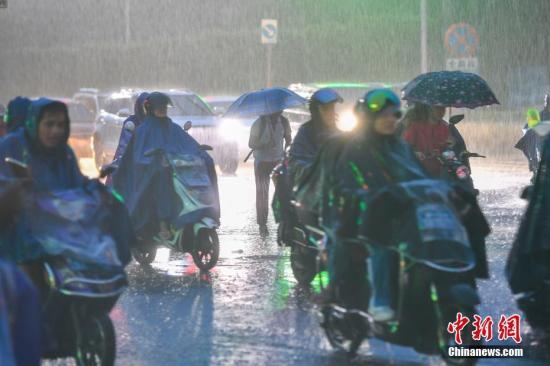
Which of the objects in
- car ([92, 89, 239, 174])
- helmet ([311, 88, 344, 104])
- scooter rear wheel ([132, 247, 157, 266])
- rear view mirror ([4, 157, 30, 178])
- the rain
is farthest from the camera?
car ([92, 89, 239, 174])

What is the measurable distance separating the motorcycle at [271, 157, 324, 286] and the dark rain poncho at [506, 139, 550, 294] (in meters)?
2.45

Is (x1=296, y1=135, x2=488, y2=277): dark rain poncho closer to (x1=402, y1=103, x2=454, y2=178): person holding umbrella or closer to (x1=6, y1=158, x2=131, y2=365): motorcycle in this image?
(x1=6, y1=158, x2=131, y2=365): motorcycle

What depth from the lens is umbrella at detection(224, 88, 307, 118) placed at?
14930 mm

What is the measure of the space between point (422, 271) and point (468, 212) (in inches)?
21.6

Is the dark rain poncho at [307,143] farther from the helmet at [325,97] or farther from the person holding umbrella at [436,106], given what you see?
the person holding umbrella at [436,106]

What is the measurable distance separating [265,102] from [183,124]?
9.91 metres

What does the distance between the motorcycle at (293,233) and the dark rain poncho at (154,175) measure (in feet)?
2.89

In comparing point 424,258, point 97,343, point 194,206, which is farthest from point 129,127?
point 424,258

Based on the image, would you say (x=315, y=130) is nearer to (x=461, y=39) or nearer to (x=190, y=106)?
(x=190, y=106)

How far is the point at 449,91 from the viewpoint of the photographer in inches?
493

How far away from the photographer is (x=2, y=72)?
6097 cm

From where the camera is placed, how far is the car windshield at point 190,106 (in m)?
25.3

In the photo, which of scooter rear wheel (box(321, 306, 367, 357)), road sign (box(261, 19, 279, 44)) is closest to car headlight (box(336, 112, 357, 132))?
road sign (box(261, 19, 279, 44))

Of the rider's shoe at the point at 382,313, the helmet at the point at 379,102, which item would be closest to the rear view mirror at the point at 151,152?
the helmet at the point at 379,102
